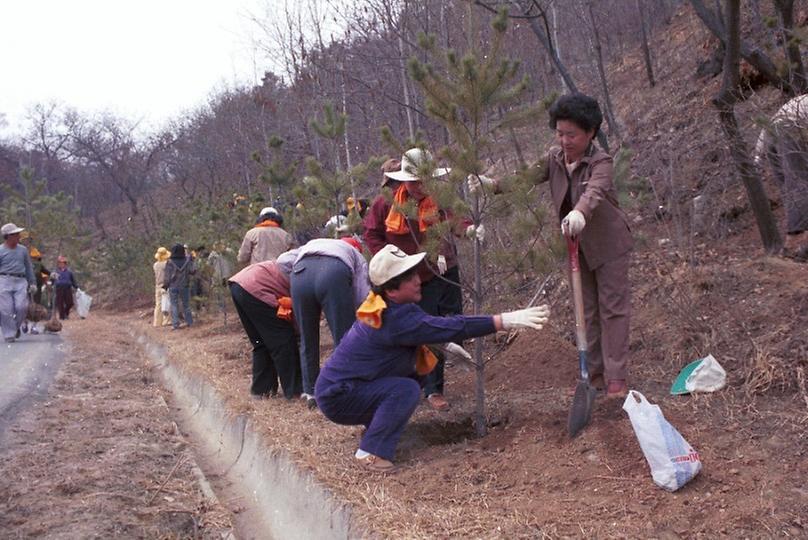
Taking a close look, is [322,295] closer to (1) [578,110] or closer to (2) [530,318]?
(2) [530,318]

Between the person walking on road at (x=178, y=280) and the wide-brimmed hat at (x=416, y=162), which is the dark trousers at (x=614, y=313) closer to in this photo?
the wide-brimmed hat at (x=416, y=162)

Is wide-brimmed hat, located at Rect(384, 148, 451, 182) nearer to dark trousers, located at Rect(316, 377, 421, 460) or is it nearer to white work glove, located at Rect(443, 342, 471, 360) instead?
white work glove, located at Rect(443, 342, 471, 360)

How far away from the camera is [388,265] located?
176 inches

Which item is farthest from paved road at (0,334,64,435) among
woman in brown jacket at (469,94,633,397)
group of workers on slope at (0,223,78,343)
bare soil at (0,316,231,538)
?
woman in brown jacket at (469,94,633,397)

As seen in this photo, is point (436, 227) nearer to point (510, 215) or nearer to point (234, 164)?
point (510, 215)

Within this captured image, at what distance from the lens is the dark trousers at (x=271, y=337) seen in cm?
662

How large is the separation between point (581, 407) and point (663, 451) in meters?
0.79

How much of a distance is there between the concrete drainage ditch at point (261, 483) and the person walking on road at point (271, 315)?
1.81ft

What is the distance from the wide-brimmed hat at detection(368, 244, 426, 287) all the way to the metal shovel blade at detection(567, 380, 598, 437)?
3.48 feet

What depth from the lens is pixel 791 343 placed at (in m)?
4.95

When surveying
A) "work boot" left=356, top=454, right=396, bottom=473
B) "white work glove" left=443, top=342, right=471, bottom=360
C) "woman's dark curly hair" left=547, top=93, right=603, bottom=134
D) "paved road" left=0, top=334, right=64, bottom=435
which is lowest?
"work boot" left=356, top=454, right=396, bottom=473

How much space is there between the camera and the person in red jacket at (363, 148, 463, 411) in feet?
17.0

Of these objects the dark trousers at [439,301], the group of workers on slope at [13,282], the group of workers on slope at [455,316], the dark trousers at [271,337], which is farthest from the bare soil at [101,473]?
the group of workers on slope at [13,282]

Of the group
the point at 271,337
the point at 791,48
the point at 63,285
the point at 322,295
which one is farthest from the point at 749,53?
the point at 63,285
